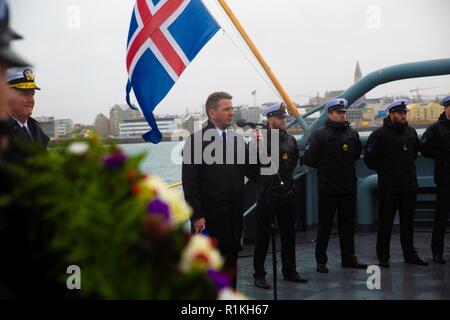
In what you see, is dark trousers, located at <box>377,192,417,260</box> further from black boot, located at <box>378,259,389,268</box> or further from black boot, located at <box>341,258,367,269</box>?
black boot, located at <box>341,258,367,269</box>

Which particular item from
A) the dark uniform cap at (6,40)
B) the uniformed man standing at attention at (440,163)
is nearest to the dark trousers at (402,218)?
the uniformed man standing at attention at (440,163)

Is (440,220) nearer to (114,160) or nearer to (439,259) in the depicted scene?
(439,259)

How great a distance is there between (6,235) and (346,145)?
16.1 ft

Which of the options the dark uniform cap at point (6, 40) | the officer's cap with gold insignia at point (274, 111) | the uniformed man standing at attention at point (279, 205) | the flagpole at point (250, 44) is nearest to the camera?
the dark uniform cap at point (6, 40)

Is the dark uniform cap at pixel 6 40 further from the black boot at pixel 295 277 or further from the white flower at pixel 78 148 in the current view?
the black boot at pixel 295 277

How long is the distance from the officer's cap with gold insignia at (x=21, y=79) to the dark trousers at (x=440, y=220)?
429cm

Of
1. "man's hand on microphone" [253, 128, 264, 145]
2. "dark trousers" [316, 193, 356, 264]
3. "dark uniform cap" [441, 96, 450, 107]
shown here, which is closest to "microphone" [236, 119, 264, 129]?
"man's hand on microphone" [253, 128, 264, 145]

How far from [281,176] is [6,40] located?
447cm

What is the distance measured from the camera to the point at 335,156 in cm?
615

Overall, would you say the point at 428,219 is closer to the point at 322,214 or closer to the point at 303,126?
the point at 303,126

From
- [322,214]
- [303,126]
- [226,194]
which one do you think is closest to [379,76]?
[303,126]

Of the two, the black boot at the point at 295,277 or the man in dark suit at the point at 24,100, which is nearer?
the man in dark suit at the point at 24,100

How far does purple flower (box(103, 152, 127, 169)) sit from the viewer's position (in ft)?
4.75

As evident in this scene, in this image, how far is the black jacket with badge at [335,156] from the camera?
6.12 meters
